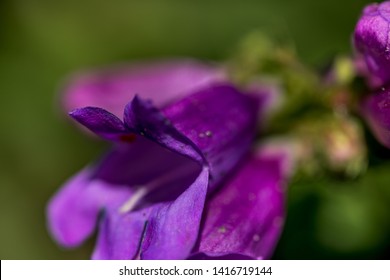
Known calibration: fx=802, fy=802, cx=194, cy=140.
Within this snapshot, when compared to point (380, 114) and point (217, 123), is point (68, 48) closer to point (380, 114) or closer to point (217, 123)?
point (217, 123)

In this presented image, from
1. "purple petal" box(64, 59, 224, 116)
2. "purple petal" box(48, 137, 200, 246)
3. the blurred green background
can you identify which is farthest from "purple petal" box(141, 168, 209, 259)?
the blurred green background

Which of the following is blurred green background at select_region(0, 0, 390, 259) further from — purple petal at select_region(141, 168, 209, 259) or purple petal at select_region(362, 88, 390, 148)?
purple petal at select_region(141, 168, 209, 259)

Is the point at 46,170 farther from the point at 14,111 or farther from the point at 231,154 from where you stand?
the point at 231,154

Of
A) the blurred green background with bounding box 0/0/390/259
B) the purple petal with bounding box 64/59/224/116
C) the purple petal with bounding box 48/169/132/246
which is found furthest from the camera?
the blurred green background with bounding box 0/0/390/259

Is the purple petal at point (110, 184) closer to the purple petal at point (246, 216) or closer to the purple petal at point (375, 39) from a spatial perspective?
the purple petal at point (246, 216)

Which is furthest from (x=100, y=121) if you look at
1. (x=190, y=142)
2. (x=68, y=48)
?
(x=68, y=48)
